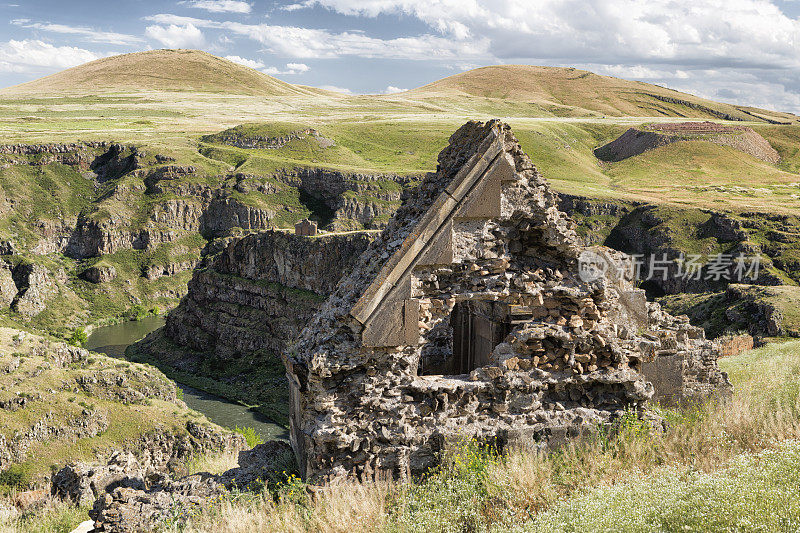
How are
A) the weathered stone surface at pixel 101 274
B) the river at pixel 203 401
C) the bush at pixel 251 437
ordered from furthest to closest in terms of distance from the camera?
1. the weathered stone surface at pixel 101 274
2. the river at pixel 203 401
3. the bush at pixel 251 437

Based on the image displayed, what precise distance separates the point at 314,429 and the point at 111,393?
56046mm

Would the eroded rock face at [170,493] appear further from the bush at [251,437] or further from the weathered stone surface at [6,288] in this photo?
the weathered stone surface at [6,288]

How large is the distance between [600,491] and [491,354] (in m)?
2.38

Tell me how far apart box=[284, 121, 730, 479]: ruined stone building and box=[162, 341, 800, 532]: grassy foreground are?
16.8 inches

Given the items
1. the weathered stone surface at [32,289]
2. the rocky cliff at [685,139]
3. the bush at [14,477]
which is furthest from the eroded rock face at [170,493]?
the rocky cliff at [685,139]

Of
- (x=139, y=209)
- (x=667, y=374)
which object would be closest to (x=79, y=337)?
(x=139, y=209)

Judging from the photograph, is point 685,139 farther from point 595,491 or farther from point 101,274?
point 595,491

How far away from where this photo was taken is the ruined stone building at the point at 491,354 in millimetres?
6887

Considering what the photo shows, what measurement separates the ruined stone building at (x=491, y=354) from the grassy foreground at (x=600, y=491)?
43cm

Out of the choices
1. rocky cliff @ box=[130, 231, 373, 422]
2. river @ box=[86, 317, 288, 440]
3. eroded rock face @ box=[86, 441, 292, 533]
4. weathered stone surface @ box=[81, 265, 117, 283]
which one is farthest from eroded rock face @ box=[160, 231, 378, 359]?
eroded rock face @ box=[86, 441, 292, 533]

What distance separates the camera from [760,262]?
236ft

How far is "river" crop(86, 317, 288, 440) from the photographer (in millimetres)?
69625

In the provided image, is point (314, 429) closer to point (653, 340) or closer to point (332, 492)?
point (332, 492)

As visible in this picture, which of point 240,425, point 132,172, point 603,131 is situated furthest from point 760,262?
point 132,172
